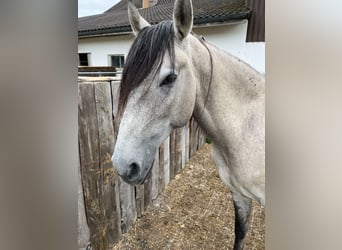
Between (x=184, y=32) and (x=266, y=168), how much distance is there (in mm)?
434

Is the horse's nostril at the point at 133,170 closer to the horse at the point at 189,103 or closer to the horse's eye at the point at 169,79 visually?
the horse at the point at 189,103

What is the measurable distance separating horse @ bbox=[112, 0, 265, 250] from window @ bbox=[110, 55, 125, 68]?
0.31 feet

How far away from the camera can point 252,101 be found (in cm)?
84

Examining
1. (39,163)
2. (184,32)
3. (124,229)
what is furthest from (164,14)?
(124,229)

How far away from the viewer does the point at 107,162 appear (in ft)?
2.85

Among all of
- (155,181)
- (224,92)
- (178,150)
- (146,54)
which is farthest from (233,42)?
(155,181)

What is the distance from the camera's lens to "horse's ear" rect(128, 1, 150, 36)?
2.43 ft

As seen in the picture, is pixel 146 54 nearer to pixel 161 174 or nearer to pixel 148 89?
pixel 148 89

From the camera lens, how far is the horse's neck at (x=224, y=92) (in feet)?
2.62

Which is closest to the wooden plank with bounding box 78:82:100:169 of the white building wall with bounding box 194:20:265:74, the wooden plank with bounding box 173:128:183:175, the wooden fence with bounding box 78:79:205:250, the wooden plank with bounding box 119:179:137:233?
the wooden fence with bounding box 78:79:205:250

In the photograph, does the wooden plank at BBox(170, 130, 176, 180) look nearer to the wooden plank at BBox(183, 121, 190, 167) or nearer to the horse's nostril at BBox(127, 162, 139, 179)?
the wooden plank at BBox(183, 121, 190, 167)

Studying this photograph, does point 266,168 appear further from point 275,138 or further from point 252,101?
point 252,101

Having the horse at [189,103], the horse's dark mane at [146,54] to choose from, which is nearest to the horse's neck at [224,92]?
the horse at [189,103]

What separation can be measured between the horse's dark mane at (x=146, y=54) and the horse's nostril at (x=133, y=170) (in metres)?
Result: 0.15
